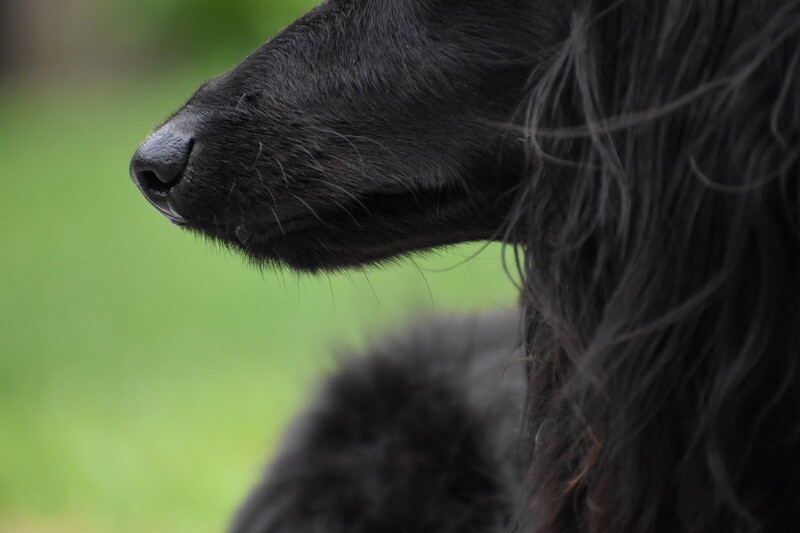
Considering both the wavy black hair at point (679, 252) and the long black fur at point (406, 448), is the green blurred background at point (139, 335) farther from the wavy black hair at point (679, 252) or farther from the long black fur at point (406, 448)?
the wavy black hair at point (679, 252)

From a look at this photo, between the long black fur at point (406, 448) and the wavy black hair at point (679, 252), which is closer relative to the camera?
the wavy black hair at point (679, 252)

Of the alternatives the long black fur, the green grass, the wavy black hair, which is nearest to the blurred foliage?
the green grass

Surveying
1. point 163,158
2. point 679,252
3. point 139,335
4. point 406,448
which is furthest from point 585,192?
point 139,335

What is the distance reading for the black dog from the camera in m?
1.30

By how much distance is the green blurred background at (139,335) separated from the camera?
3217mm

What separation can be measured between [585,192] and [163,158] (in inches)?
27.3

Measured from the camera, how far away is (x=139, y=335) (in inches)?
192

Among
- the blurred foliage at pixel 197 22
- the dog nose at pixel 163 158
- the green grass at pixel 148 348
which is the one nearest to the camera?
the dog nose at pixel 163 158

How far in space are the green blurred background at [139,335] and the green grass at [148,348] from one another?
0.01m

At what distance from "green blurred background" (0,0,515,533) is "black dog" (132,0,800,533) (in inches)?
7.8

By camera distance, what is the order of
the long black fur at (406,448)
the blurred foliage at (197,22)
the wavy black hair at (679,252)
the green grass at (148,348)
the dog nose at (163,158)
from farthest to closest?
1. the blurred foliage at (197,22)
2. the green grass at (148,348)
3. the long black fur at (406,448)
4. the dog nose at (163,158)
5. the wavy black hair at (679,252)

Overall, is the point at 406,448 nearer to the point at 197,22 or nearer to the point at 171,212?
the point at 171,212

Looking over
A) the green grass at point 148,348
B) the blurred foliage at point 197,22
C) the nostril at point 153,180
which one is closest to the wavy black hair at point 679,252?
the green grass at point 148,348

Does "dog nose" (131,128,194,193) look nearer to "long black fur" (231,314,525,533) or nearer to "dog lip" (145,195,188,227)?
"dog lip" (145,195,188,227)
